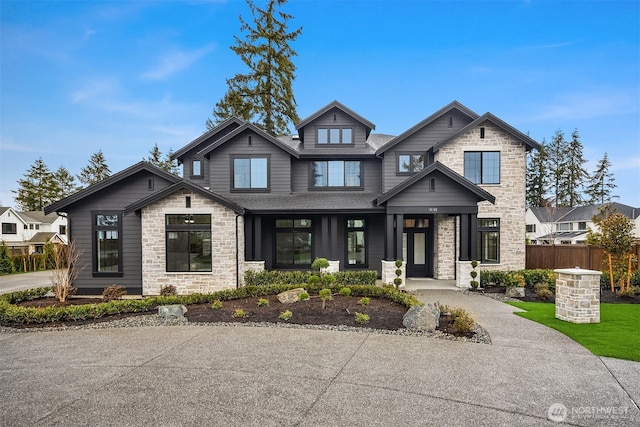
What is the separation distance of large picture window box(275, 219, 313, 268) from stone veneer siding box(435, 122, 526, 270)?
7100mm

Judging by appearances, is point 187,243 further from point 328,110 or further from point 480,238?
point 480,238

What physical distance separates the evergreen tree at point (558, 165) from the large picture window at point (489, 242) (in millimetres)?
34984

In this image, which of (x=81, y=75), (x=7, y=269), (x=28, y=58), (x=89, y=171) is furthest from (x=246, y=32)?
(x=89, y=171)

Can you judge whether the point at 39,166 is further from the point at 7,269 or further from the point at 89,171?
the point at 7,269

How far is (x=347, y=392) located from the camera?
4414 millimetres

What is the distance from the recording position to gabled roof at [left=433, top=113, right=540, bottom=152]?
14.6m

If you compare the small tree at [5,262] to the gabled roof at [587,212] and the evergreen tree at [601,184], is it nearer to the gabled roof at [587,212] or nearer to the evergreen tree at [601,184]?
the gabled roof at [587,212]

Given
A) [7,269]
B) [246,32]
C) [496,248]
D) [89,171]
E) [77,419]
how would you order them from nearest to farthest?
[77,419], [496,248], [7,269], [246,32], [89,171]

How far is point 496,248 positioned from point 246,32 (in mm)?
22669

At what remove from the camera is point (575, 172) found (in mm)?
41688

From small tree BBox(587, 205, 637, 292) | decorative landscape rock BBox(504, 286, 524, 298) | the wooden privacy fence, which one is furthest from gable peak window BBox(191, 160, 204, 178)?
small tree BBox(587, 205, 637, 292)

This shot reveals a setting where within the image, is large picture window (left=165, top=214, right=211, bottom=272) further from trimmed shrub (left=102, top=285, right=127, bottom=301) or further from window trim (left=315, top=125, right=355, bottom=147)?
window trim (left=315, top=125, right=355, bottom=147)

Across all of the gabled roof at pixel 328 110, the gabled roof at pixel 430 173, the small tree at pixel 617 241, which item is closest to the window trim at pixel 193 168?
the gabled roof at pixel 328 110

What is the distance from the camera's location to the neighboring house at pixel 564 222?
122ft
